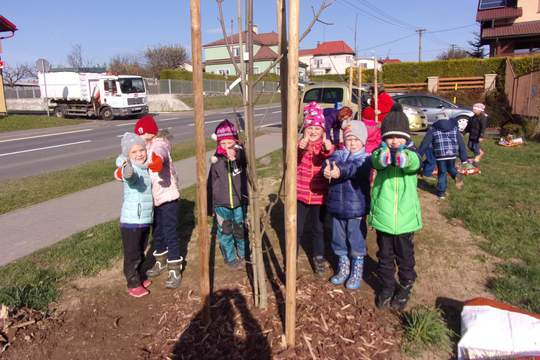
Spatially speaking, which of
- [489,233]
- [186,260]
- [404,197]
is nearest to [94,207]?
[186,260]

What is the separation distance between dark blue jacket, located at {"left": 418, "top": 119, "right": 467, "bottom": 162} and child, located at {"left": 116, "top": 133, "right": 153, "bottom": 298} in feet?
14.9

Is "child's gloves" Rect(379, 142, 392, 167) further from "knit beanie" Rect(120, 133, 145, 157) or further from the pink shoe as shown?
the pink shoe

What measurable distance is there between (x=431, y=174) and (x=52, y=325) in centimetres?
645

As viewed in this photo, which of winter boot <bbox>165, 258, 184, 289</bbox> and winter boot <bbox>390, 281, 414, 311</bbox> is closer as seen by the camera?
winter boot <bbox>390, 281, 414, 311</bbox>

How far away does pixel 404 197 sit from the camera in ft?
9.89

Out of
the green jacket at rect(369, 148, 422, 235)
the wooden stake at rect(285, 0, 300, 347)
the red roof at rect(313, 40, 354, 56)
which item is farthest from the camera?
the red roof at rect(313, 40, 354, 56)

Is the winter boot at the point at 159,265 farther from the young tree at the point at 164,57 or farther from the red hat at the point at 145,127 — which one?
the young tree at the point at 164,57

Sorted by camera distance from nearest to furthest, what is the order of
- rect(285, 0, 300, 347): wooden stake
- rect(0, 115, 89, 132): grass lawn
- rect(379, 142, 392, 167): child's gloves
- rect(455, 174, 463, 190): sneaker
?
1. rect(285, 0, 300, 347): wooden stake
2. rect(379, 142, 392, 167): child's gloves
3. rect(455, 174, 463, 190): sneaker
4. rect(0, 115, 89, 132): grass lawn

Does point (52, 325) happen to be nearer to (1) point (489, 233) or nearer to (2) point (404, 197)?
(2) point (404, 197)

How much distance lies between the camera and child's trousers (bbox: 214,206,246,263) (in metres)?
3.79

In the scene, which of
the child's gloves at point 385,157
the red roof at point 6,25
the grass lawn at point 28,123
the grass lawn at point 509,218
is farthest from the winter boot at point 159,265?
the red roof at point 6,25

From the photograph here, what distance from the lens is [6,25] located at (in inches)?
928

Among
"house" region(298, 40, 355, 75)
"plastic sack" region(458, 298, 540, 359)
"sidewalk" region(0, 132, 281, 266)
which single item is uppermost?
"house" region(298, 40, 355, 75)

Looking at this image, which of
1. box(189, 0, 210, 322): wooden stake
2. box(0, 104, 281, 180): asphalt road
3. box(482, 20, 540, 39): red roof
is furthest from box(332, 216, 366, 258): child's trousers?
Answer: box(482, 20, 540, 39): red roof
